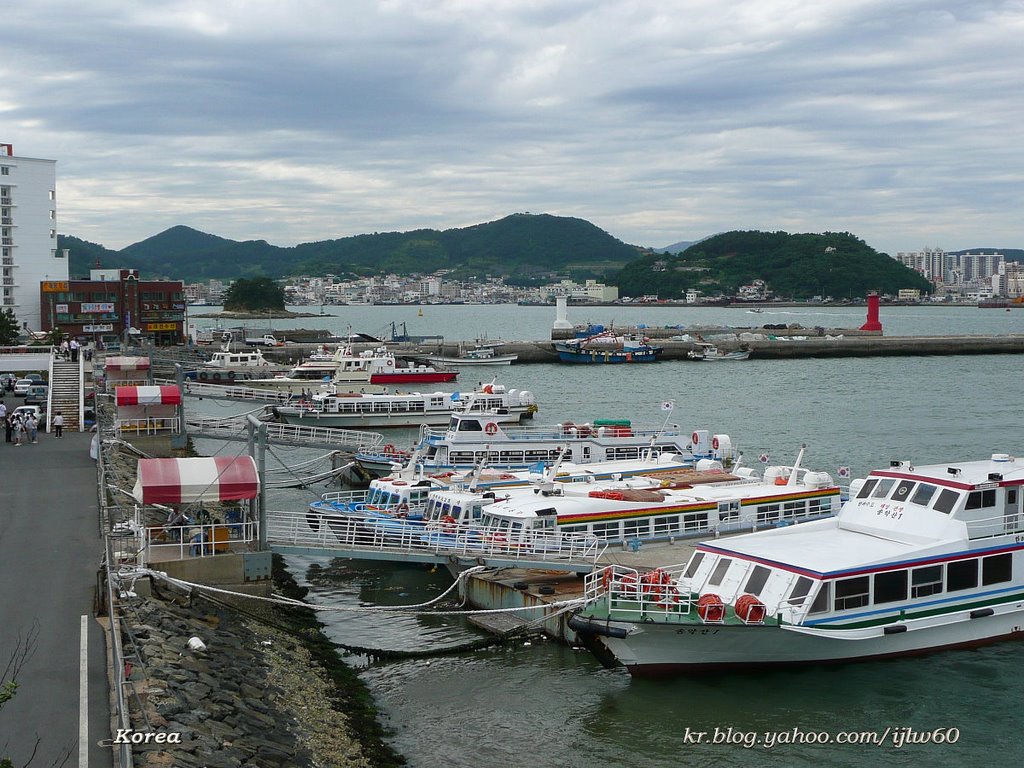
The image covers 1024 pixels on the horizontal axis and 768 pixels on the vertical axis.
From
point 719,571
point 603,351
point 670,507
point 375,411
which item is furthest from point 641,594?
point 603,351

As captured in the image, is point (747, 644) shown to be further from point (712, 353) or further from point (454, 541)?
point (712, 353)

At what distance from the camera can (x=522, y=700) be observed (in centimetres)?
2184

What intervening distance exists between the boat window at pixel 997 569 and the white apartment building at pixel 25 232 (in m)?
93.1

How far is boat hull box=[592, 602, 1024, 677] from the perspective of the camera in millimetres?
21594

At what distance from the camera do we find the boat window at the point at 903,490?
25.2 meters

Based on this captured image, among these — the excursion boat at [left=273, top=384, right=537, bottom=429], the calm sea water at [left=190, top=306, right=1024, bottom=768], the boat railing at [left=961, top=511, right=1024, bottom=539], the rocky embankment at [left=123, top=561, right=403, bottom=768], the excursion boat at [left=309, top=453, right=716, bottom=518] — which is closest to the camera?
the rocky embankment at [left=123, top=561, right=403, bottom=768]

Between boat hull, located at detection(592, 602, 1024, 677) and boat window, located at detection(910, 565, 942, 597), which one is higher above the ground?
boat window, located at detection(910, 565, 942, 597)

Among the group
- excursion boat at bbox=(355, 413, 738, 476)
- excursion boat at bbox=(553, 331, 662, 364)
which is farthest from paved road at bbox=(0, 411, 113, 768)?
excursion boat at bbox=(553, 331, 662, 364)

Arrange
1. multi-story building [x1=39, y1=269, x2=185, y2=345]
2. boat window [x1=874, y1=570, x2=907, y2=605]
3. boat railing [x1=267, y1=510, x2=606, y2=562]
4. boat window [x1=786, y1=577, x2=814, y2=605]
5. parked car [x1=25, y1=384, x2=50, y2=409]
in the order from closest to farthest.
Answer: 1. boat window [x1=786, y1=577, x2=814, y2=605]
2. boat window [x1=874, y1=570, x2=907, y2=605]
3. boat railing [x1=267, y1=510, x2=606, y2=562]
4. parked car [x1=25, y1=384, x2=50, y2=409]
5. multi-story building [x1=39, y1=269, x2=185, y2=345]

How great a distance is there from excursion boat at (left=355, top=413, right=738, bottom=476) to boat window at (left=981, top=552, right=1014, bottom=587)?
773 inches

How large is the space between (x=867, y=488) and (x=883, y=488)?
46cm

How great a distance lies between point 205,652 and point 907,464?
16.7 meters

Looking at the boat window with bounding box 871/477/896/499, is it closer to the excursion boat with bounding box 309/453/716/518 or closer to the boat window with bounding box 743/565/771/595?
the boat window with bounding box 743/565/771/595

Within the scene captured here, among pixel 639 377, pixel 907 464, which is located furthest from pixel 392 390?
pixel 907 464
